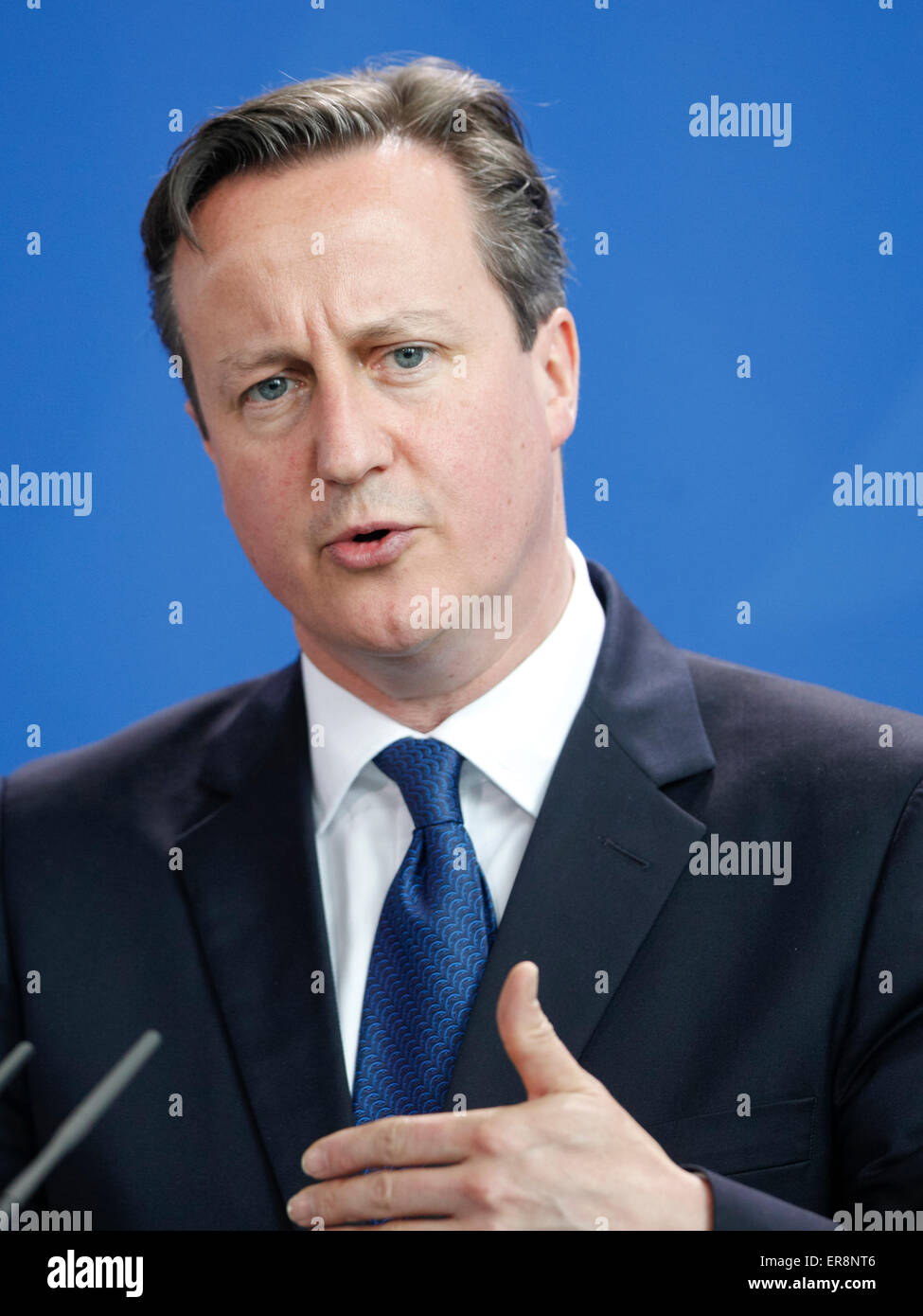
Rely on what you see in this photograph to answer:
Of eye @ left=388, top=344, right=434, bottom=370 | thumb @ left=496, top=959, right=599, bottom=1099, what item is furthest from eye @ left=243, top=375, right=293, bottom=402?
thumb @ left=496, top=959, right=599, bottom=1099

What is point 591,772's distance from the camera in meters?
1.82

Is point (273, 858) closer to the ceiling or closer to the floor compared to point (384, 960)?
closer to the ceiling

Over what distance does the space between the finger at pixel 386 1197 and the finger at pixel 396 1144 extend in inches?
0.4

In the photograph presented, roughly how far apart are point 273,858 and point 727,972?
55cm

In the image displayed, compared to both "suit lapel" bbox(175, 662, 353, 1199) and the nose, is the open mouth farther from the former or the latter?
"suit lapel" bbox(175, 662, 353, 1199)

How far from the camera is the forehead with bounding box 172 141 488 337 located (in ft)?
5.85

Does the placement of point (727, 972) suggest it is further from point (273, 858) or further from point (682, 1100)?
point (273, 858)

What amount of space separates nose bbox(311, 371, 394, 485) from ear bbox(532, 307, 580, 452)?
0.30 m

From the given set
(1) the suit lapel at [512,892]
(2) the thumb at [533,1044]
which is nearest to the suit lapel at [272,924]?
(1) the suit lapel at [512,892]

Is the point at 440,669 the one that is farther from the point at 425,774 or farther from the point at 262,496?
the point at 262,496

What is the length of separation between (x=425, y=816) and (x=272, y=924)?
220 millimetres

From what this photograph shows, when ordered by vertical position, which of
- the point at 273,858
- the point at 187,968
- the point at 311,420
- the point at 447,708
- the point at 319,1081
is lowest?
the point at 319,1081
